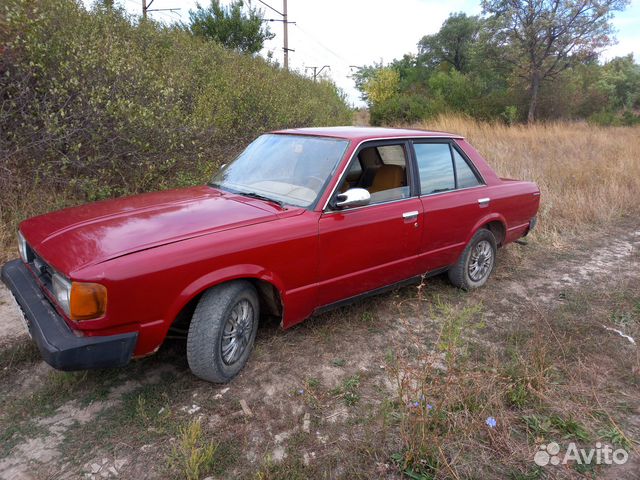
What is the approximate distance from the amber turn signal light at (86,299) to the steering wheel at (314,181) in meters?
1.55

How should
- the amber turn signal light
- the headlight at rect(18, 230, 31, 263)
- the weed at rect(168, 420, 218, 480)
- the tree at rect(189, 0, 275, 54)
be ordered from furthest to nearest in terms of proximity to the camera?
the tree at rect(189, 0, 275, 54)
the headlight at rect(18, 230, 31, 263)
the amber turn signal light
the weed at rect(168, 420, 218, 480)

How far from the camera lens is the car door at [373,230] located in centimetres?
316

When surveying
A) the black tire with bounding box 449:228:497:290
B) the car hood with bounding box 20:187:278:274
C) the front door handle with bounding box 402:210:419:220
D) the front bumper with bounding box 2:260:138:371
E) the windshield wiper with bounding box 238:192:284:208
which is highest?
the windshield wiper with bounding box 238:192:284:208

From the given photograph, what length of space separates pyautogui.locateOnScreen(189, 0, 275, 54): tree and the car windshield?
13.9 meters

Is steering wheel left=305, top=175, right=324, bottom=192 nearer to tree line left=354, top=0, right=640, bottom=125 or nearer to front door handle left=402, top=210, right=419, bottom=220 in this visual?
front door handle left=402, top=210, right=419, bottom=220

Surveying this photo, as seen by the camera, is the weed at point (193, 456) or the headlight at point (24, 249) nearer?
the weed at point (193, 456)

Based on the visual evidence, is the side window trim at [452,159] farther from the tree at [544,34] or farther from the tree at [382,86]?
the tree at [382,86]

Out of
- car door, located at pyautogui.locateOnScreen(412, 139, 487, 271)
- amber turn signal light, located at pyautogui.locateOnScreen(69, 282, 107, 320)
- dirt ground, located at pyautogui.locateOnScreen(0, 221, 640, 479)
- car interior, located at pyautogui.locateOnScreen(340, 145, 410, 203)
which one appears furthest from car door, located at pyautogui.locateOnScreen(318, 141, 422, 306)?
amber turn signal light, located at pyautogui.locateOnScreen(69, 282, 107, 320)

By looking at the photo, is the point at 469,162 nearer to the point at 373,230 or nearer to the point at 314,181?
the point at 373,230

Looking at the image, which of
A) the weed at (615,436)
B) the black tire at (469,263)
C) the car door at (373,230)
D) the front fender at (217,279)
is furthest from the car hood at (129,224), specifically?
the weed at (615,436)

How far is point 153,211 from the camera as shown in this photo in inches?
117

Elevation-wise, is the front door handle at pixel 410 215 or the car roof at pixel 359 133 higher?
the car roof at pixel 359 133

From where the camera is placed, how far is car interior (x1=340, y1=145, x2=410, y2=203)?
12.3 feet

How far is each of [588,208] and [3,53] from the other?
8.60m
